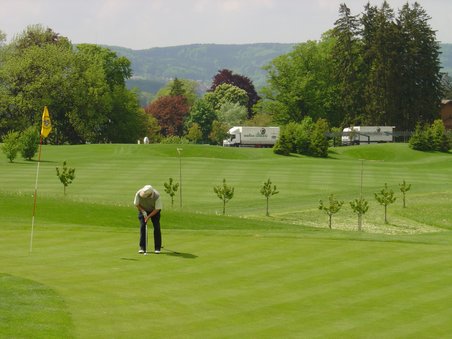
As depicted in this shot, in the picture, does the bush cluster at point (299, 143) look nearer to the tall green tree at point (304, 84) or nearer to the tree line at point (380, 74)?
the tree line at point (380, 74)

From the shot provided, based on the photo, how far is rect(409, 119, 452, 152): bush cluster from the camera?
104312 mm

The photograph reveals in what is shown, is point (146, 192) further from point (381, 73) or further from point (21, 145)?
point (381, 73)

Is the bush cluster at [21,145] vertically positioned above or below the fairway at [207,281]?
above

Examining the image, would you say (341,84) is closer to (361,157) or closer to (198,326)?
(361,157)

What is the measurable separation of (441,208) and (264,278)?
36.5 meters

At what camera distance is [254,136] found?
12812 centimetres

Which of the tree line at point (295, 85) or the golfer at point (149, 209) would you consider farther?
the tree line at point (295, 85)

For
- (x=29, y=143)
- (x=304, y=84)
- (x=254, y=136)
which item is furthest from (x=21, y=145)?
(x=304, y=84)

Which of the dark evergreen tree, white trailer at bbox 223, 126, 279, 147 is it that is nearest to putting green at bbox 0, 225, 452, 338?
white trailer at bbox 223, 126, 279, 147

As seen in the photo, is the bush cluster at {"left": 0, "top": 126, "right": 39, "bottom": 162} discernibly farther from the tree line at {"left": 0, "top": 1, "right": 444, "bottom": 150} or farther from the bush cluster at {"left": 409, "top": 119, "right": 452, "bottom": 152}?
the bush cluster at {"left": 409, "top": 119, "right": 452, "bottom": 152}

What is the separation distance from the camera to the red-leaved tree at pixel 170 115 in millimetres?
190625

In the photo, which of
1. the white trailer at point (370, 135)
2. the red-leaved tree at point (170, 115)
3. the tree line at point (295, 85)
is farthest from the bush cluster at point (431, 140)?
the red-leaved tree at point (170, 115)

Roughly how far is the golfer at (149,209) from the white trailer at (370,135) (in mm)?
100517

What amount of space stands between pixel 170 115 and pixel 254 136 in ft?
213
